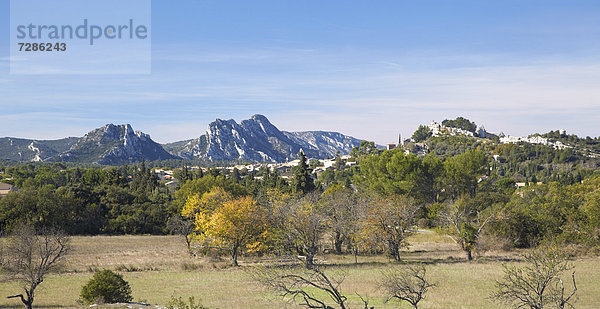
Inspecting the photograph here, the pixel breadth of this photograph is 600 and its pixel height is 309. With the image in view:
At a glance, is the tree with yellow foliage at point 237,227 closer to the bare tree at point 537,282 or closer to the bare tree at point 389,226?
the bare tree at point 389,226

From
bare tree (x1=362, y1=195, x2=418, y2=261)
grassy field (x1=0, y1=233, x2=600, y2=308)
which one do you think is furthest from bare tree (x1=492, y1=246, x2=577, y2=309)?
bare tree (x1=362, y1=195, x2=418, y2=261)

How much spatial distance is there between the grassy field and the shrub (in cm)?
160

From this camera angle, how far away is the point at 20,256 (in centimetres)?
2442

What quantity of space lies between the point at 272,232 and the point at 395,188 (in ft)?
117

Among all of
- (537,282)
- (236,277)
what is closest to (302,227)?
(236,277)

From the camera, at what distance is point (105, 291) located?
22047 millimetres

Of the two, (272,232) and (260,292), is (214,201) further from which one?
(260,292)

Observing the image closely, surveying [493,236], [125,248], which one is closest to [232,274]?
[125,248]

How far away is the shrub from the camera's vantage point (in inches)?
867

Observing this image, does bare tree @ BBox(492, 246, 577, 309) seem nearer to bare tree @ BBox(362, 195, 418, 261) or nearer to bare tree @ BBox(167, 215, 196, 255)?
bare tree @ BBox(362, 195, 418, 261)

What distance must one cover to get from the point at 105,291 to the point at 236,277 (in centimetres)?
1225

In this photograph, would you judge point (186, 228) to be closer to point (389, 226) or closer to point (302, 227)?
point (302, 227)

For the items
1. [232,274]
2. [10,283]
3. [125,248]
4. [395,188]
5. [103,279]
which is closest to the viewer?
[103,279]

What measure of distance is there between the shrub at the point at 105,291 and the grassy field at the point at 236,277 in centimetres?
160
